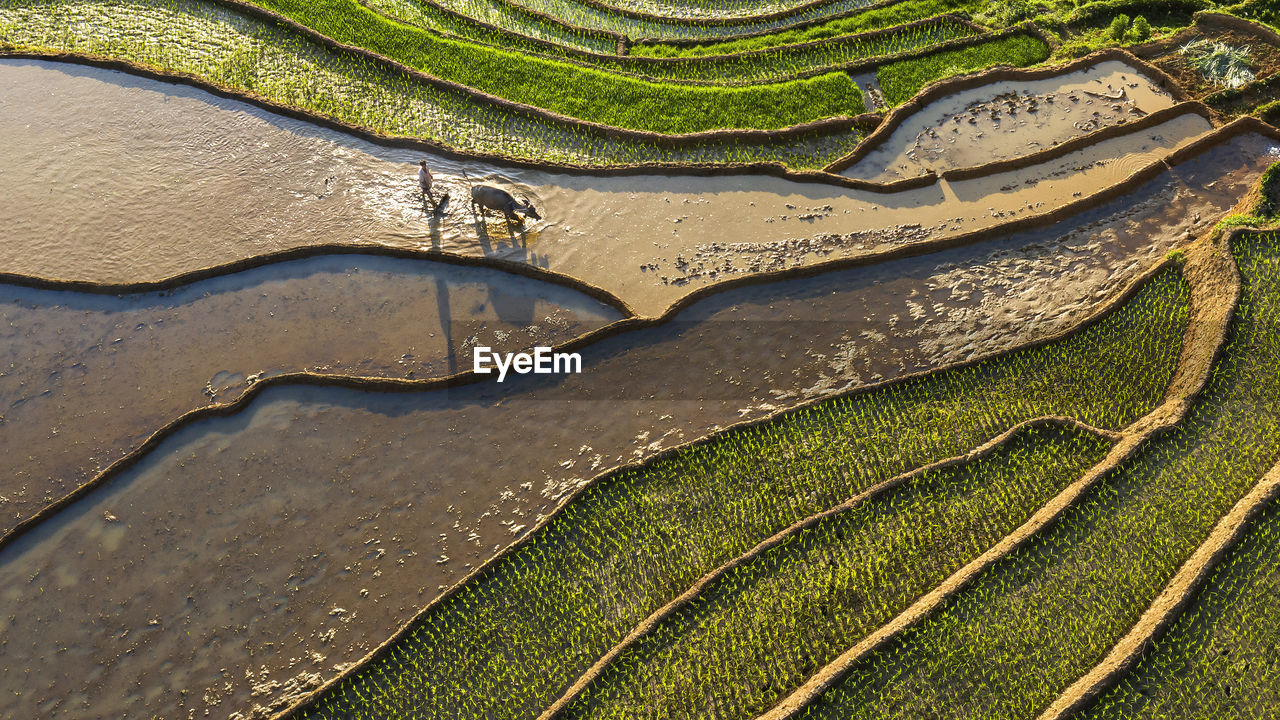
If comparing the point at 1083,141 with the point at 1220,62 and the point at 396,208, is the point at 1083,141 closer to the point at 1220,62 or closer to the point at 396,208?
the point at 1220,62

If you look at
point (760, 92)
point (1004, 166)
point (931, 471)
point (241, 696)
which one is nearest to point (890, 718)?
point (931, 471)

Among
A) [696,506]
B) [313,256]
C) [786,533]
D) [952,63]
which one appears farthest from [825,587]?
[952,63]

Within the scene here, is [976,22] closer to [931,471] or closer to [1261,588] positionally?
[931,471]

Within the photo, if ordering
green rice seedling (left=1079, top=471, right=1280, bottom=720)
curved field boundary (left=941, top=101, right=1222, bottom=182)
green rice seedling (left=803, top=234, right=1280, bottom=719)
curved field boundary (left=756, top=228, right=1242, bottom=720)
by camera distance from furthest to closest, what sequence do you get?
1. curved field boundary (left=941, top=101, right=1222, bottom=182)
2. curved field boundary (left=756, top=228, right=1242, bottom=720)
3. green rice seedling (left=803, top=234, right=1280, bottom=719)
4. green rice seedling (left=1079, top=471, right=1280, bottom=720)

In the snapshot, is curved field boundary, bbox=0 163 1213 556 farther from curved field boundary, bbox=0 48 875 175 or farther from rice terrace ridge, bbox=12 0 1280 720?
curved field boundary, bbox=0 48 875 175

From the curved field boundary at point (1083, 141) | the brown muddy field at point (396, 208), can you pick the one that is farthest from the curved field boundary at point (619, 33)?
the curved field boundary at point (1083, 141)

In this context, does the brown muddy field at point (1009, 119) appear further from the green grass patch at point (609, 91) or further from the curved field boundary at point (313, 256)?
the curved field boundary at point (313, 256)

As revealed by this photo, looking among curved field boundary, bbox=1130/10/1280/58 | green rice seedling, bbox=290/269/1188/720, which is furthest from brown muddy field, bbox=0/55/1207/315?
green rice seedling, bbox=290/269/1188/720

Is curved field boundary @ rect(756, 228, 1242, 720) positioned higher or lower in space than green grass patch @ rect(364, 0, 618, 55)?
lower
